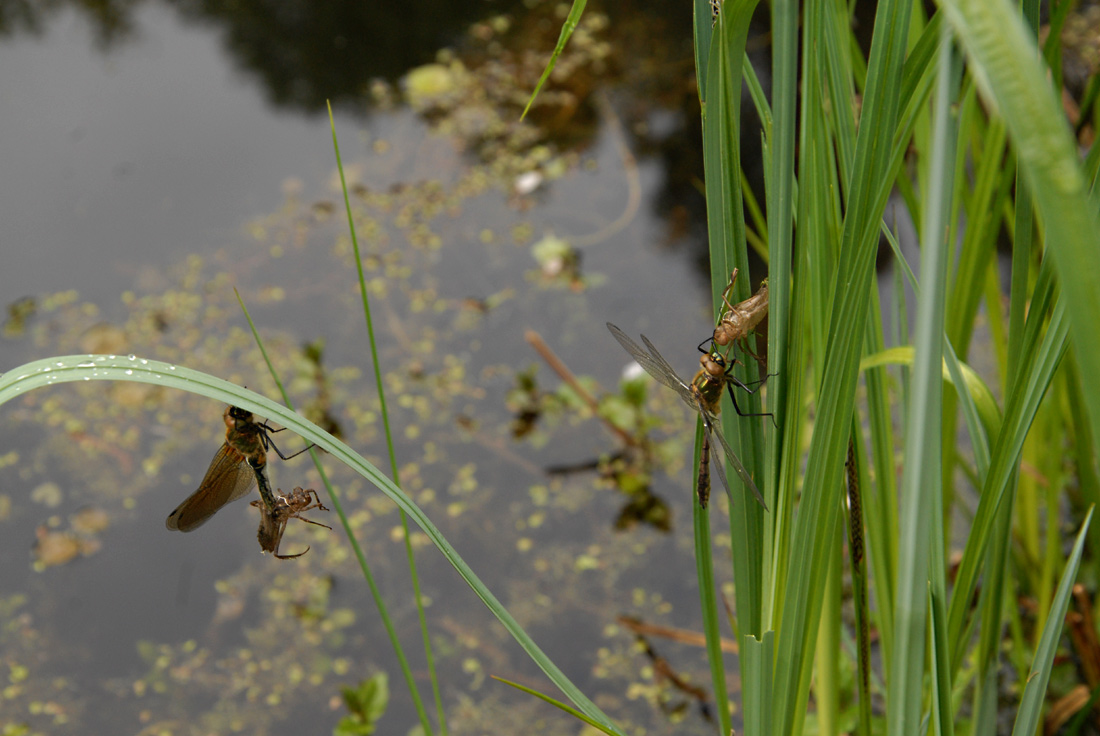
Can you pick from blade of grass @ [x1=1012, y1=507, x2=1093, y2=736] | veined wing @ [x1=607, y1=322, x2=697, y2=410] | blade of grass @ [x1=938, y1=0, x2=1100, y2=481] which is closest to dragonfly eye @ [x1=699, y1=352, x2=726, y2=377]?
veined wing @ [x1=607, y1=322, x2=697, y2=410]

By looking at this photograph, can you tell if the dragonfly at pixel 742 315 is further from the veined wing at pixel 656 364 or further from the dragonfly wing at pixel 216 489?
the dragonfly wing at pixel 216 489

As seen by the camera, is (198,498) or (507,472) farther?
(507,472)

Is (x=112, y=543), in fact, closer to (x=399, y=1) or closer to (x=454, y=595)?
(x=454, y=595)

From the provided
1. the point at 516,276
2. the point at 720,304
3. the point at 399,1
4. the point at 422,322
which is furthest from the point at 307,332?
the point at 720,304

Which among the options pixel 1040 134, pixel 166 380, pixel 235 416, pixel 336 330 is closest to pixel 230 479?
pixel 235 416

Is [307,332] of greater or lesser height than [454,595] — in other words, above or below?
above

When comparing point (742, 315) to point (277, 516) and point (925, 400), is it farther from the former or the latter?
point (277, 516)
